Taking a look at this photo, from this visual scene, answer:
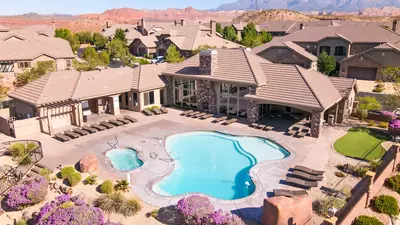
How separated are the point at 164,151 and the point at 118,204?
22.9ft

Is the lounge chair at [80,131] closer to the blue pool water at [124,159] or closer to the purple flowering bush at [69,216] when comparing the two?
the blue pool water at [124,159]

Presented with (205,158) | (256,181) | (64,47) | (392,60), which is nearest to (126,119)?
(205,158)

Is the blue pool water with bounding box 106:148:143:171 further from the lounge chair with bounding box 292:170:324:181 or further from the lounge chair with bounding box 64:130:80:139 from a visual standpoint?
the lounge chair with bounding box 292:170:324:181

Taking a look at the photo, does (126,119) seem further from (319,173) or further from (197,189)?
(319,173)

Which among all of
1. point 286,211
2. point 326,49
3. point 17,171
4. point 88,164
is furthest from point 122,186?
Result: point 326,49

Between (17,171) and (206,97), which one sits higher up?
(206,97)

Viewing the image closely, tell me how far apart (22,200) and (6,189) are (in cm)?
241

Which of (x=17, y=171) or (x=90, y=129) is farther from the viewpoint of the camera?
(x=90, y=129)

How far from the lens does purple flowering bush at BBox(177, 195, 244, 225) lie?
12.0m

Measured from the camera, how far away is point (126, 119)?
27.6m

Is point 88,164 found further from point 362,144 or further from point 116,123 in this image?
point 362,144

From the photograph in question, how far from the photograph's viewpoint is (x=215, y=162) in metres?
20.5

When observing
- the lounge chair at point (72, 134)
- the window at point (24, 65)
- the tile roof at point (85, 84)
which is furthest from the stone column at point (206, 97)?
the window at point (24, 65)

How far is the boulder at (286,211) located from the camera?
39.5ft
